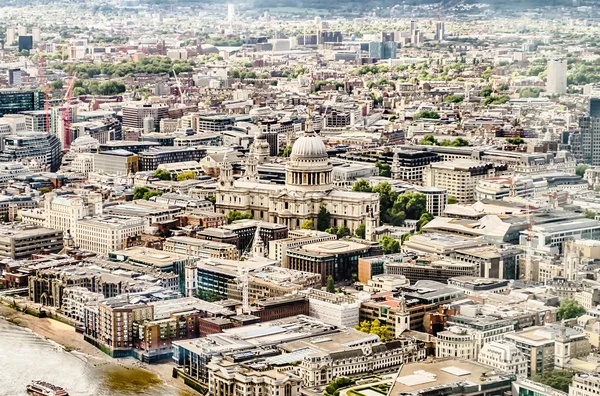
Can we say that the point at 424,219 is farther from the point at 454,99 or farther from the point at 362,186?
the point at 454,99

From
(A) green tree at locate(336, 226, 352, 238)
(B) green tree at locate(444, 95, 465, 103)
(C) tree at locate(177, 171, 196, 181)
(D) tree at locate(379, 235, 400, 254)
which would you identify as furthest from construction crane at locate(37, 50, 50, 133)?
(D) tree at locate(379, 235, 400, 254)

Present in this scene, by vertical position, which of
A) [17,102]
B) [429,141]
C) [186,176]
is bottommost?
[186,176]

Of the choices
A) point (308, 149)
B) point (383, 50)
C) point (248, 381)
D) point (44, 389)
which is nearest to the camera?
point (248, 381)

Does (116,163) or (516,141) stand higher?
(516,141)

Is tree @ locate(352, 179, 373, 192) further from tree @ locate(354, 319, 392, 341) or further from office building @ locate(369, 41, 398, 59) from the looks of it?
office building @ locate(369, 41, 398, 59)

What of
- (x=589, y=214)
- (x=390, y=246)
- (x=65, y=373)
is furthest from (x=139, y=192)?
(x=65, y=373)

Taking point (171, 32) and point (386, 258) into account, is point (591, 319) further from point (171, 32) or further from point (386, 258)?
point (171, 32)
